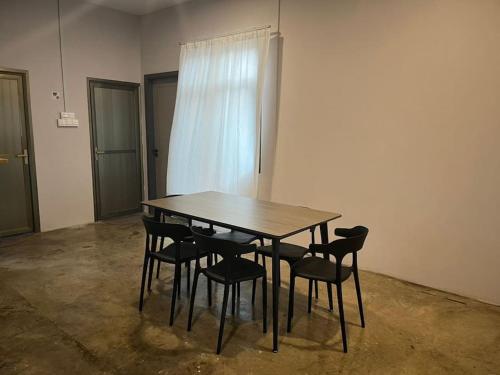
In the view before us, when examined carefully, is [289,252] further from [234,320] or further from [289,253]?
[234,320]

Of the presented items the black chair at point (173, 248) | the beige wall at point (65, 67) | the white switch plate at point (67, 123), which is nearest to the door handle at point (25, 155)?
the beige wall at point (65, 67)

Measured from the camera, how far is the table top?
2.39 m

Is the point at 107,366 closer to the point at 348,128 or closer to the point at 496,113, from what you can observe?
the point at 348,128

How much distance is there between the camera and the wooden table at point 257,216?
231 cm

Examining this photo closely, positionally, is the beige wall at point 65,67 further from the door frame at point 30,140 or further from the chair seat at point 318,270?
the chair seat at point 318,270

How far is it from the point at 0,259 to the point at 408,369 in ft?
13.0

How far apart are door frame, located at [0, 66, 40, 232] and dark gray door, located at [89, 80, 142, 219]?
805 mm

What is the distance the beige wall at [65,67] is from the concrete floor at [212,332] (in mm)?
1585

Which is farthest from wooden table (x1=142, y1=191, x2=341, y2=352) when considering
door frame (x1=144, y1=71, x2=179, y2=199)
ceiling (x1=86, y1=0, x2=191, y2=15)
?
ceiling (x1=86, y1=0, x2=191, y2=15)

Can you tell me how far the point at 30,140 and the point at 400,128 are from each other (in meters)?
4.27

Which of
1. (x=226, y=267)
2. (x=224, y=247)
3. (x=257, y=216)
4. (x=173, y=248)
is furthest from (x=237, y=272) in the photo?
(x=173, y=248)

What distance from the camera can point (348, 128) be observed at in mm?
3697

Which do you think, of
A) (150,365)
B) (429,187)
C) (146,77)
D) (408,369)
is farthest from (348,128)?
(146,77)

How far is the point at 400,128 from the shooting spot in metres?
3.38
